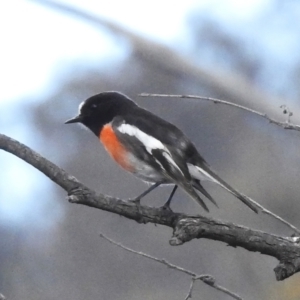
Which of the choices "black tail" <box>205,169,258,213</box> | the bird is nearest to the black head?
the bird

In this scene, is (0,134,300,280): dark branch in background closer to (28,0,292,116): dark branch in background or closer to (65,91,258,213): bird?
(65,91,258,213): bird

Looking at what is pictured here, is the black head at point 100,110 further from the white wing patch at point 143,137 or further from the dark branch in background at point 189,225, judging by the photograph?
the dark branch in background at point 189,225

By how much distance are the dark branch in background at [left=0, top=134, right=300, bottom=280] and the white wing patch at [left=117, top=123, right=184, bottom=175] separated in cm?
9

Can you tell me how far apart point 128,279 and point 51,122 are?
0.87m

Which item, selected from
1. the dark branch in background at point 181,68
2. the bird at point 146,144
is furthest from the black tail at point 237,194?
the dark branch in background at point 181,68

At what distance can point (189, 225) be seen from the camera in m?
0.83

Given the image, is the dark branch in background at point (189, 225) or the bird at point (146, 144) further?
the bird at point (146, 144)

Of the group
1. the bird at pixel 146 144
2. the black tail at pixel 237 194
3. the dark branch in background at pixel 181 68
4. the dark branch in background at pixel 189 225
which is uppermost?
the dark branch in background at pixel 181 68

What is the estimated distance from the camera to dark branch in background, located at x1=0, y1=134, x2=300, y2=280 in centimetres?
81

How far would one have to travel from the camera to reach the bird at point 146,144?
92 centimetres

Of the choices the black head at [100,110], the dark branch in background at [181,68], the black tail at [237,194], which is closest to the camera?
the black tail at [237,194]

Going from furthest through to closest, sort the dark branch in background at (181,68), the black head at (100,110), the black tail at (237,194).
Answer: the black head at (100,110), the dark branch in background at (181,68), the black tail at (237,194)

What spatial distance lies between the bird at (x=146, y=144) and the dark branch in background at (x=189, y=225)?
4 centimetres

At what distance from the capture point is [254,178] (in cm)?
289
